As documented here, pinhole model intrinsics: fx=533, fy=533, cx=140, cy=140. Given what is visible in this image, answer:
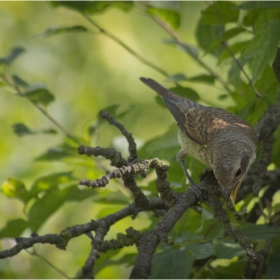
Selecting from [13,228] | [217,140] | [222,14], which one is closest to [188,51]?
[222,14]

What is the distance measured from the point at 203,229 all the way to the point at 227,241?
8.4 inches

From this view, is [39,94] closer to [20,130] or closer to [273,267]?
[20,130]

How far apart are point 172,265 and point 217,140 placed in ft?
4.79

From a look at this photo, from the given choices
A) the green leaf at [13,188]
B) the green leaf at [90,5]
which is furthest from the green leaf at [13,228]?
the green leaf at [90,5]

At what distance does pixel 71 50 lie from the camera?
330 inches

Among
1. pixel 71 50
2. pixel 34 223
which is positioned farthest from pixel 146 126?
pixel 34 223

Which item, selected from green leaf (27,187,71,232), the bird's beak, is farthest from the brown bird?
green leaf (27,187,71,232)

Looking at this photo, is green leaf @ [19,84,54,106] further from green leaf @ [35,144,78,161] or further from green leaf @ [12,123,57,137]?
green leaf @ [35,144,78,161]

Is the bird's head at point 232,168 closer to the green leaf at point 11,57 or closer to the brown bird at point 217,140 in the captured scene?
the brown bird at point 217,140

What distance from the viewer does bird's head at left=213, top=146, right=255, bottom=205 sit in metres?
3.39

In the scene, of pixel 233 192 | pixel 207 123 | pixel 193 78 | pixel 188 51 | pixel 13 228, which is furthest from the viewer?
pixel 207 123

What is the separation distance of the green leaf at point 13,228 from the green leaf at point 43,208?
92 millimetres

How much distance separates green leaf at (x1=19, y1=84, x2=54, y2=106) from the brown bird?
101cm

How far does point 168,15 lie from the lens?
4277mm
